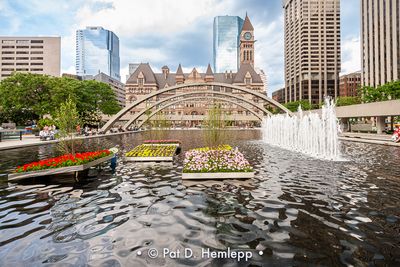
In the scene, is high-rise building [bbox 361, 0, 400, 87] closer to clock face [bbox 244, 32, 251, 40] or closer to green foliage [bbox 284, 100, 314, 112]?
green foliage [bbox 284, 100, 314, 112]

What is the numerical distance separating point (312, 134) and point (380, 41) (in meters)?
102

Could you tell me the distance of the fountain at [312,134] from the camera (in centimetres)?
2261

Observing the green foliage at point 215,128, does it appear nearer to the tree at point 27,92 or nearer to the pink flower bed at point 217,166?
the pink flower bed at point 217,166

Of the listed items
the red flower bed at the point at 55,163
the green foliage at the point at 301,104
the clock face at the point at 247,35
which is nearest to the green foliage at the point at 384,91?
the green foliage at the point at 301,104

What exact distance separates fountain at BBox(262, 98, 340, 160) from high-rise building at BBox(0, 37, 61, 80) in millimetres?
127097

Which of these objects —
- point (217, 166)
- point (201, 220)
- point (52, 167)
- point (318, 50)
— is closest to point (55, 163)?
point (52, 167)

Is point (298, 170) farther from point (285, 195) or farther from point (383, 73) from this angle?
point (383, 73)

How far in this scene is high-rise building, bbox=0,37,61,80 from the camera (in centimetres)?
12644

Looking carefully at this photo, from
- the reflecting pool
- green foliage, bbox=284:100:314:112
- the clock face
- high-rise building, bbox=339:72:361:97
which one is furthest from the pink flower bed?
the clock face

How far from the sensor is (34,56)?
127 m

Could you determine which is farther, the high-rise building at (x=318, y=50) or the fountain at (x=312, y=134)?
the high-rise building at (x=318, y=50)

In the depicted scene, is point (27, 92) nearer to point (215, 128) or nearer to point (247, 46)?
point (215, 128)

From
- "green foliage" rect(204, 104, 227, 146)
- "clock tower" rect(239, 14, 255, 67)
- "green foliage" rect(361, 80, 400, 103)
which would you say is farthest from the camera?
"clock tower" rect(239, 14, 255, 67)

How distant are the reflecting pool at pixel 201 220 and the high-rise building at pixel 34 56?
13655 centimetres
